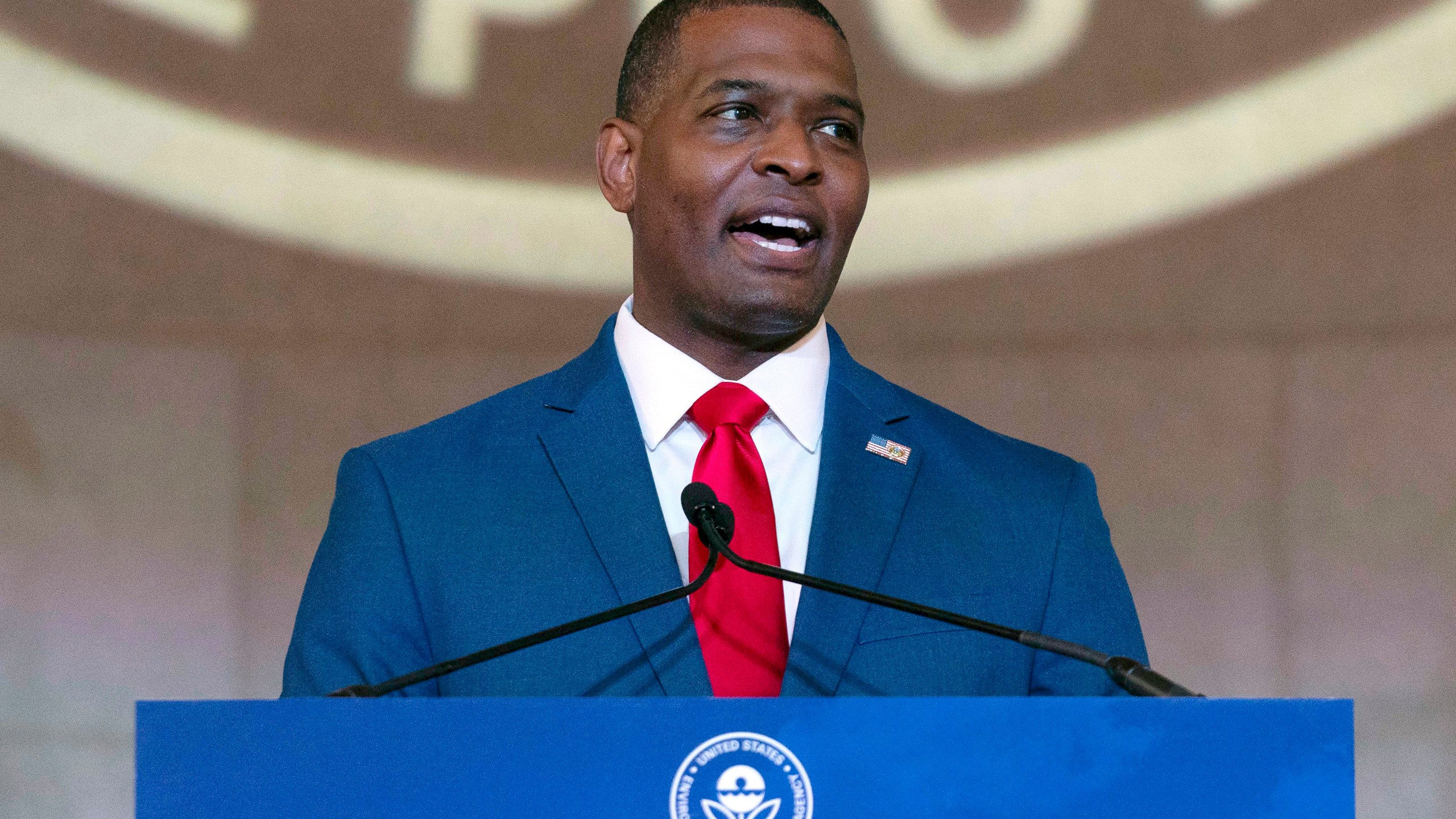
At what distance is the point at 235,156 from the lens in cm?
294

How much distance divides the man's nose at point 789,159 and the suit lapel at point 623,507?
0.24 m

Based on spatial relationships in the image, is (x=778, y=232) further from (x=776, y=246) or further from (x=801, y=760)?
(x=801, y=760)

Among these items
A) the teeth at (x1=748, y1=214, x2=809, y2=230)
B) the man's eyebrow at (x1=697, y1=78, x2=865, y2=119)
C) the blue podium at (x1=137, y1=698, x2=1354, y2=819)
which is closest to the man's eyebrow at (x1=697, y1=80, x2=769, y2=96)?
the man's eyebrow at (x1=697, y1=78, x2=865, y2=119)

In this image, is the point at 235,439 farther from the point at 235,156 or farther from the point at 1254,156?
the point at 1254,156

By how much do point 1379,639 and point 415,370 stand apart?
6.01 feet

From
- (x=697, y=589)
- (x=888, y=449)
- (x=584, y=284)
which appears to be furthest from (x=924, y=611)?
(x=584, y=284)

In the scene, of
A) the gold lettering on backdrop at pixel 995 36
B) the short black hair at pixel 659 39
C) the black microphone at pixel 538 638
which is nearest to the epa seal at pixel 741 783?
the black microphone at pixel 538 638

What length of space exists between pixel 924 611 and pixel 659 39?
0.74 m

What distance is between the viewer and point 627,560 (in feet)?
4.35

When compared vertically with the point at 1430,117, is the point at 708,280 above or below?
below

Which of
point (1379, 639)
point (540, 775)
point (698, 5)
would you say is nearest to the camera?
point (540, 775)

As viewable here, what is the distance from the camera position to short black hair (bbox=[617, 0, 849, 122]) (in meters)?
1.54

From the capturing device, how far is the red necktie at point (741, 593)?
4.26 ft

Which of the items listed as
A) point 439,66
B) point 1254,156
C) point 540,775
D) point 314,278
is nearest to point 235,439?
point 314,278
